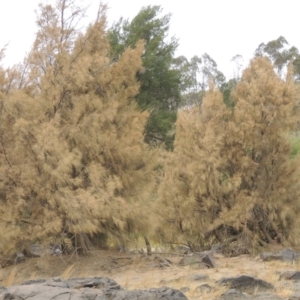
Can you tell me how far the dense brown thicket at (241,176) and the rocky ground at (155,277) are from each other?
146 centimetres

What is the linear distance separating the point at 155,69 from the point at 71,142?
1422cm

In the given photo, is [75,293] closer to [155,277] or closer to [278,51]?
[155,277]

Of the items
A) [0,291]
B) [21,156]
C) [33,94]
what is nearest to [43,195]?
[21,156]

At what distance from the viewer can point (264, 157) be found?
50.2 ft

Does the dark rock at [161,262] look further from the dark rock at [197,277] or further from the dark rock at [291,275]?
the dark rock at [291,275]

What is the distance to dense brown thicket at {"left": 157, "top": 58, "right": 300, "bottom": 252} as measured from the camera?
15094 millimetres

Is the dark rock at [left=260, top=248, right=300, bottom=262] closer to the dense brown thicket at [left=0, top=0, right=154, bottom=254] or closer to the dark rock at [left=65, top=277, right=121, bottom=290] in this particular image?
the dense brown thicket at [left=0, top=0, right=154, bottom=254]

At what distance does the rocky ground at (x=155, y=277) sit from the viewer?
6.84 metres

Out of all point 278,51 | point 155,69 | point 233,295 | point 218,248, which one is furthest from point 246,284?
point 278,51

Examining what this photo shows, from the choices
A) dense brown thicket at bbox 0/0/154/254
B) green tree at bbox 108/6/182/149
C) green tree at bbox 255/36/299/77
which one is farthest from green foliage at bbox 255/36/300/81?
dense brown thicket at bbox 0/0/154/254

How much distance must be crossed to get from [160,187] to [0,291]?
28.9 ft

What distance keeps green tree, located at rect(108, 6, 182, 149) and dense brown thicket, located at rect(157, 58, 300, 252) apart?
318 inches

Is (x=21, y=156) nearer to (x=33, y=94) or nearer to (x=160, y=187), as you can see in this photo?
(x=33, y=94)

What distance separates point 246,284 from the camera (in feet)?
28.1
